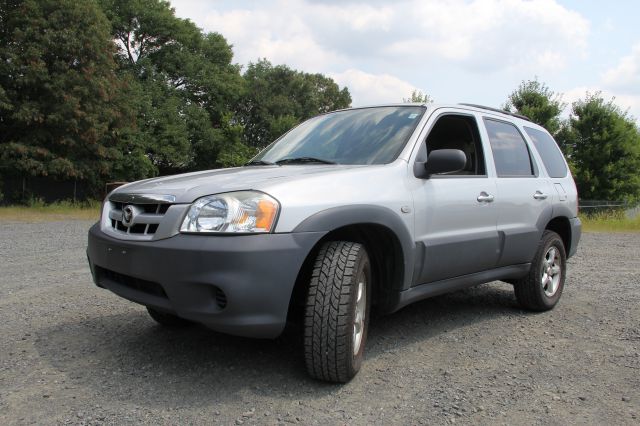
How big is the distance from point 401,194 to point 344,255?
2.20 feet

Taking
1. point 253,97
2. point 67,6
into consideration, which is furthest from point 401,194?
point 253,97

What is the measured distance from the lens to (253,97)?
49.7 meters

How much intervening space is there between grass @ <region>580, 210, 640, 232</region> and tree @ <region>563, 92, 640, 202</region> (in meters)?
10.1

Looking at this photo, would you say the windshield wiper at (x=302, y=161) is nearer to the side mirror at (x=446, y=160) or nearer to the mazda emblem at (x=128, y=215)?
the side mirror at (x=446, y=160)

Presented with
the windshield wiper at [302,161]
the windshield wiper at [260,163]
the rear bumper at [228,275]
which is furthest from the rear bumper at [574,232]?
the rear bumper at [228,275]

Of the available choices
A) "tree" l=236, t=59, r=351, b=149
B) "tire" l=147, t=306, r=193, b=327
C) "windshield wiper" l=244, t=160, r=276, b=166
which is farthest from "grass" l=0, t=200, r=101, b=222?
"tree" l=236, t=59, r=351, b=149

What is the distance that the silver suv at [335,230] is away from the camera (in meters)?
2.70

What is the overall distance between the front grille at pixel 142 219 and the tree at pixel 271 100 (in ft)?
144

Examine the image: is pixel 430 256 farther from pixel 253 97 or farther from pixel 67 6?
pixel 253 97

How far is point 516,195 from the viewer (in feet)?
14.5

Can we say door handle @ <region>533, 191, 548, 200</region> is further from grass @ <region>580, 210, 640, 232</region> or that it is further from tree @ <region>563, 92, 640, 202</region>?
tree @ <region>563, 92, 640, 202</region>

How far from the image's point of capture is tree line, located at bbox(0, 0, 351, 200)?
22.3m

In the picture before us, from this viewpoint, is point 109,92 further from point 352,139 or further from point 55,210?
point 352,139

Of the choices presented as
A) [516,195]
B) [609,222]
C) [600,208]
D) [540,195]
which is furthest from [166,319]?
[600,208]
